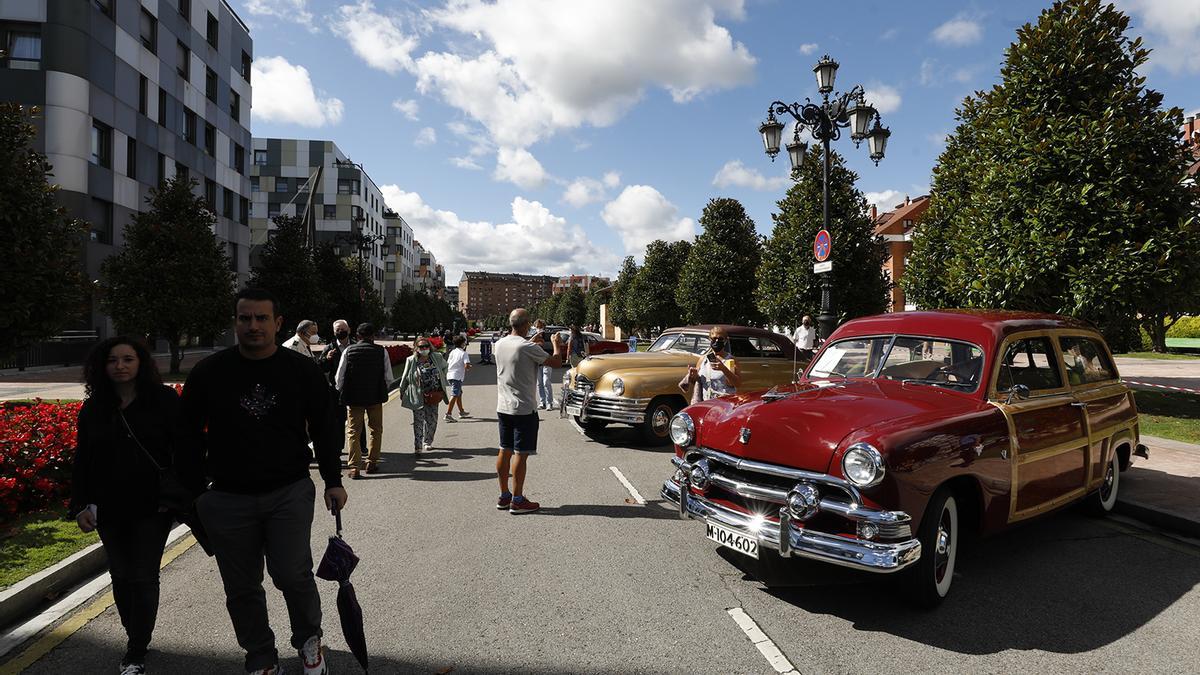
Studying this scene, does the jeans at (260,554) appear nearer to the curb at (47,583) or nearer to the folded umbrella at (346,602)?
the folded umbrella at (346,602)

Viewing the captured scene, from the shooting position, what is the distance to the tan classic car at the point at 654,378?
974cm

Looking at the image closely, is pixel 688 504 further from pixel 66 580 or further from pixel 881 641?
pixel 66 580

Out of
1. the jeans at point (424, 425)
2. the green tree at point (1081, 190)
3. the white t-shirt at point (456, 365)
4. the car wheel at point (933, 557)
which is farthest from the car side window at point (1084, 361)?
the white t-shirt at point (456, 365)

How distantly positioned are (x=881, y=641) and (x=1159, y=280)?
10.6m

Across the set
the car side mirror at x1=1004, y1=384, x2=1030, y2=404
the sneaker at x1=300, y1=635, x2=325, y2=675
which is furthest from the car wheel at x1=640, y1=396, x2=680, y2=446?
the sneaker at x1=300, y1=635, x2=325, y2=675

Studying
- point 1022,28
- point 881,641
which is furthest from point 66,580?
point 1022,28

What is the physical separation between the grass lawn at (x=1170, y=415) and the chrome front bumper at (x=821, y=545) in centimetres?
896

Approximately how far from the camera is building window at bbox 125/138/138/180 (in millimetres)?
28766

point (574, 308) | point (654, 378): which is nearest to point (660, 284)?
point (654, 378)

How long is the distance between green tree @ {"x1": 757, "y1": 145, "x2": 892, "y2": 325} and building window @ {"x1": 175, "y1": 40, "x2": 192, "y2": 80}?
101 ft

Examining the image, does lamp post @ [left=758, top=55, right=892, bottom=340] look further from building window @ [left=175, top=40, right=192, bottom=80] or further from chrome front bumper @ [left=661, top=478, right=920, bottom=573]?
building window @ [left=175, top=40, right=192, bottom=80]

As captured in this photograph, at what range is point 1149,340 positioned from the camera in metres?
35.8

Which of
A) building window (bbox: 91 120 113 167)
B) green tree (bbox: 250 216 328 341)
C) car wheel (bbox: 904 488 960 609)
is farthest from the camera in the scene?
green tree (bbox: 250 216 328 341)

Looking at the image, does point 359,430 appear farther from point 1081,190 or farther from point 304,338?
point 1081,190
